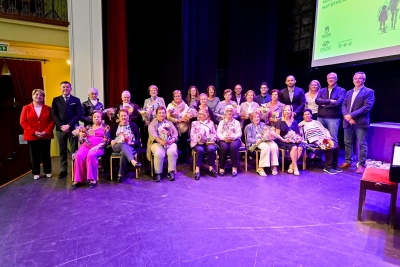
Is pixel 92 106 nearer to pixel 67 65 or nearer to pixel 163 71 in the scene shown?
pixel 163 71

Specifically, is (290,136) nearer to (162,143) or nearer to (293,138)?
(293,138)

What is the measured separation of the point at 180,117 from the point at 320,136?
7.72 feet

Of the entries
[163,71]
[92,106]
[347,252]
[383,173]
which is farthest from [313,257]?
[163,71]

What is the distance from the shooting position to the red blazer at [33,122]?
3734mm

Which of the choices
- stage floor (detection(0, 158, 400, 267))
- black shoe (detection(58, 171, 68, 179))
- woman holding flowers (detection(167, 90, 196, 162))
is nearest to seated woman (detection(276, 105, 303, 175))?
stage floor (detection(0, 158, 400, 267))

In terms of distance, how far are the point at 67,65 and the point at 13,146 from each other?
2.56 meters

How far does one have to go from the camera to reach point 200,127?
416cm

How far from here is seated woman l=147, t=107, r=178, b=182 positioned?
3826mm

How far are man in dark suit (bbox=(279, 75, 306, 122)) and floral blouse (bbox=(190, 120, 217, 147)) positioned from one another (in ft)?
5.13

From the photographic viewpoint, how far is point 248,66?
6.39m

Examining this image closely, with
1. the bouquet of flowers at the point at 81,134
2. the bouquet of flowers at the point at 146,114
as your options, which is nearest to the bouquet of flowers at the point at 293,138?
the bouquet of flowers at the point at 146,114

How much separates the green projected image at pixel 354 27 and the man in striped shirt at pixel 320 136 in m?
1.70

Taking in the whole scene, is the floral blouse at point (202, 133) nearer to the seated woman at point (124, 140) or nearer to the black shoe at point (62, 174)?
the seated woman at point (124, 140)

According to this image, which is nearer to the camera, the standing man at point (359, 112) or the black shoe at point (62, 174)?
the black shoe at point (62, 174)
